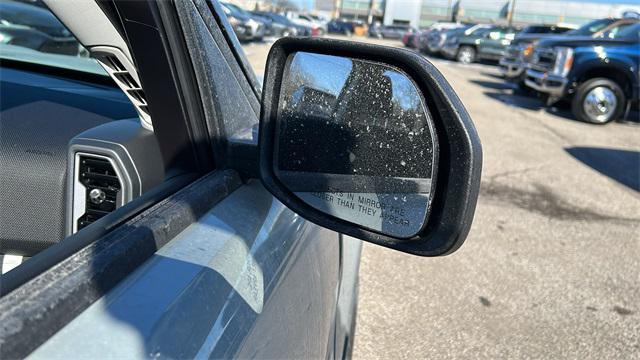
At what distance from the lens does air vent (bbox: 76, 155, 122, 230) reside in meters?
1.45

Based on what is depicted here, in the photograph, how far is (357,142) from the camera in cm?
111

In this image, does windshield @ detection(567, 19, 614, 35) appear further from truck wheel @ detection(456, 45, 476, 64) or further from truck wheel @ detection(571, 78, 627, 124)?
truck wheel @ detection(456, 45, 476, 64)

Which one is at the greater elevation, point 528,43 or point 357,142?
point 357,142

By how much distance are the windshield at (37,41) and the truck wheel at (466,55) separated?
2316 cm

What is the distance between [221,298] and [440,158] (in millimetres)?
476

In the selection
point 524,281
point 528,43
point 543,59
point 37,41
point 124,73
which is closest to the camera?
point 124,73

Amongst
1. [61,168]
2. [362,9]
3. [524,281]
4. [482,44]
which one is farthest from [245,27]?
[362,9]

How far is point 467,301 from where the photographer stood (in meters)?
3.60

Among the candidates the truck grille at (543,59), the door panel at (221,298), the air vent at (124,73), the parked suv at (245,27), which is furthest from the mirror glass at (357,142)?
the parked suv at (245,27)

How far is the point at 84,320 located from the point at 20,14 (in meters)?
3.20

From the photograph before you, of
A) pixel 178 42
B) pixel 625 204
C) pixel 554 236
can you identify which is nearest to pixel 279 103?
pixel 178 42

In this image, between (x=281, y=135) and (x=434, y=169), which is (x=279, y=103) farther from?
(x=434, y=169)

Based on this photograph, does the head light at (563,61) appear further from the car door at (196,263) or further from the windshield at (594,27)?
the car door at (196,263)

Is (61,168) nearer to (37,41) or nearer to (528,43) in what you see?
(37,41)
